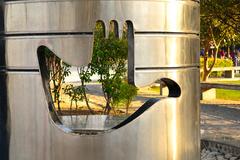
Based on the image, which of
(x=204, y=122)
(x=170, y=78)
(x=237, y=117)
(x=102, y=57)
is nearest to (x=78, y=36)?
(x=170, y=78)

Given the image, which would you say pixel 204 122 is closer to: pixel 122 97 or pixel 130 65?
pixel 122 97

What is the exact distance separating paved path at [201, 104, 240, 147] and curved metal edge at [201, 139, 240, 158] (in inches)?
10.5

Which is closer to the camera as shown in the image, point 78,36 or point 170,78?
point 78,36

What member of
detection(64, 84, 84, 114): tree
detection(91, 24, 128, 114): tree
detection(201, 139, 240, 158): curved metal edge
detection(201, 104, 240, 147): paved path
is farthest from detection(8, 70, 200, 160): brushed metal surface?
detection(64, 84, 84, 114): tree

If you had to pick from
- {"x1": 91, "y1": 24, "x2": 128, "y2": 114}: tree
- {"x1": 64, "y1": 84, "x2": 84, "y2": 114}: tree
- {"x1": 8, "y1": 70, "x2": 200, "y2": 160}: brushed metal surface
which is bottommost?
{"x1": 64, "y1": 84, "x2": 84, "y2": 114}: tree

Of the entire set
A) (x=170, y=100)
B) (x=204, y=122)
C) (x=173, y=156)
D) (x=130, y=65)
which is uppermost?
(x=130, y=65)

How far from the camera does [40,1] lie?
3.12 meters

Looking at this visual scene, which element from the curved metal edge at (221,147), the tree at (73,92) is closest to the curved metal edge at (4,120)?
the curved metal edge at (221,147)

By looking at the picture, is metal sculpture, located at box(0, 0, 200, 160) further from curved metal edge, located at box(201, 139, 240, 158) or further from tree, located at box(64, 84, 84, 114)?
tree, located at box(64, 84, 84, 114)

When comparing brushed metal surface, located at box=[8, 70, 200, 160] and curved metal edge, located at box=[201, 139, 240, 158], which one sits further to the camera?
curved metal edge, located at box=[201, 139, 240, 158]

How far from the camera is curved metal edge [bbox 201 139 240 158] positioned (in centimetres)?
779

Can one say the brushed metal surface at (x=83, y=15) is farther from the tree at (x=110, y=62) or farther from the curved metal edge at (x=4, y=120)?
the tree at (x=110, y=62)

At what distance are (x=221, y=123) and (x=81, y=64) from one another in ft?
28.7

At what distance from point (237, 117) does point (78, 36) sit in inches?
385
